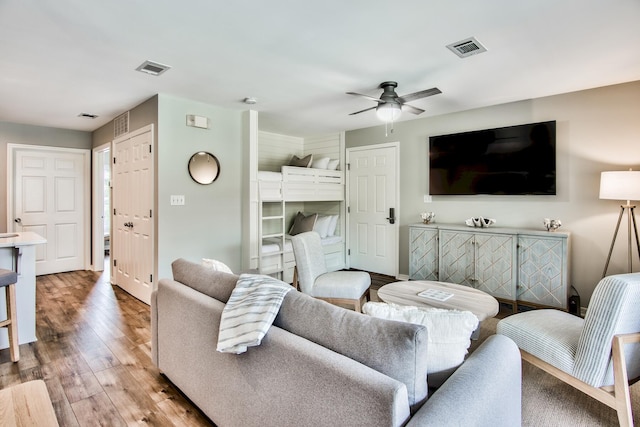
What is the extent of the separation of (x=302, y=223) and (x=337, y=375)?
437cm

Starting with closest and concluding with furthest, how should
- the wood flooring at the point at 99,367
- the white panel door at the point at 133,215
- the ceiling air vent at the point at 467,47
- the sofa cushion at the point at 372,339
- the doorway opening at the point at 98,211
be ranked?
the sofa cushion at the point at 372,339, the wood flooring at the point at 99,367, the ceiling air vent at the point at 467,47, the white panel door at the point at 133,215, the doorway opening at the point at 98,211

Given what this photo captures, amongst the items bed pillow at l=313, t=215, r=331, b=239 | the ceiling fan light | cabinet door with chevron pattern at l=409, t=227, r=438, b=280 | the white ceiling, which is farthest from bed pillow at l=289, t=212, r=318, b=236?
the ceiling fan light

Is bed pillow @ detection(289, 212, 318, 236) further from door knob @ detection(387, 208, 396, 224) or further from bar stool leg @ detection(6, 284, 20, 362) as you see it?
bar stool leg @ detection(6, 284, 20, 362)

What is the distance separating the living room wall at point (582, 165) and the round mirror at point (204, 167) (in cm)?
324

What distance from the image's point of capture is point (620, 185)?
304 cm

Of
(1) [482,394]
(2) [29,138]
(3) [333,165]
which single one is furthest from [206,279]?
(2) [29,138]

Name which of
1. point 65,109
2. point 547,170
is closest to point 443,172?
point 547,170

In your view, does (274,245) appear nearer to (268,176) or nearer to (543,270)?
(268,176)

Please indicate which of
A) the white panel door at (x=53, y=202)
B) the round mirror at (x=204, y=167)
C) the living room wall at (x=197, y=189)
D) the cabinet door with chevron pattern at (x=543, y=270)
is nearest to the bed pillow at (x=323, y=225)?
the living room wall at (x=197, y=189)

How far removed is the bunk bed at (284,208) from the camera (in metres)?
4.51

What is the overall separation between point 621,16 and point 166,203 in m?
4.09

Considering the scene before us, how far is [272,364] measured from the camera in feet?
4.47

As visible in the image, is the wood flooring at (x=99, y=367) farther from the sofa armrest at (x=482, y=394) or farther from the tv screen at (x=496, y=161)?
the tv screen at (x=496, y=161)

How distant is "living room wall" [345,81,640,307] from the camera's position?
3.35 metres
